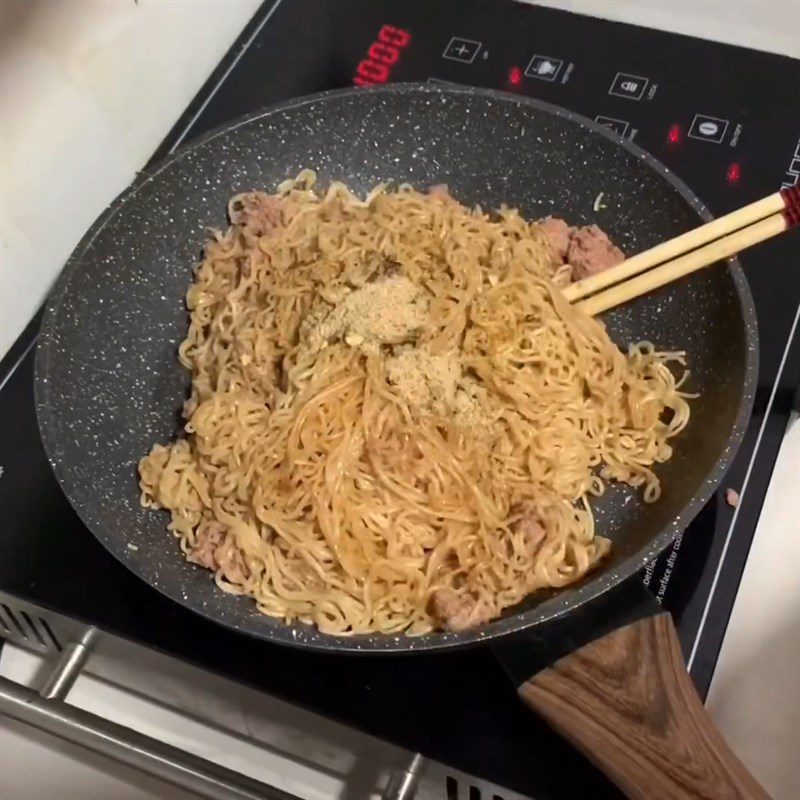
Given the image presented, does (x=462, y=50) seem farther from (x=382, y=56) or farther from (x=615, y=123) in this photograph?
(x=615, y=123)

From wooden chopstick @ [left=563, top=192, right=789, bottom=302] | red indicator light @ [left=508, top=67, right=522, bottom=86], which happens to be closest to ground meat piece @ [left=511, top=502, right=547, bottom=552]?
wooden chopstick @ [left=563, top=192, right=789, bottom=302]

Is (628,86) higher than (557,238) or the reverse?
higher

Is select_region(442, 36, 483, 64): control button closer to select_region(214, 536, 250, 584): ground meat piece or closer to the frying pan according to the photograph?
the frying pan

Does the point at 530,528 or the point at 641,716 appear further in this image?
the point at 530,528

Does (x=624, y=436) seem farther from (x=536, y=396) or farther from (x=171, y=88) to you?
(x=171, y=88)

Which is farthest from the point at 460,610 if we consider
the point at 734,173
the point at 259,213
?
the point at 734,173

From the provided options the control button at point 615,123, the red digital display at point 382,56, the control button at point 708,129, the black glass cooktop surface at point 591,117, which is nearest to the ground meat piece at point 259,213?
the black glass cooktop surface at point 591,117
